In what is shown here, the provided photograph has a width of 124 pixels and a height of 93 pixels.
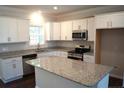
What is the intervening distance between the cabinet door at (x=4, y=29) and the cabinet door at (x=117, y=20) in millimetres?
3361

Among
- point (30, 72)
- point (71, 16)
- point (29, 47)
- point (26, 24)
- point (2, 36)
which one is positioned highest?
point (71, 16)

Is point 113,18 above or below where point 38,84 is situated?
above

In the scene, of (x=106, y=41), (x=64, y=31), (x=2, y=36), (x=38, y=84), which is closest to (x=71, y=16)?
(x=64, y=31)

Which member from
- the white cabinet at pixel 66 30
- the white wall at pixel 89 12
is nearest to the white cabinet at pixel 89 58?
the white cabinet at pixel 66 30

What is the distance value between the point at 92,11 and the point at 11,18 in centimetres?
293

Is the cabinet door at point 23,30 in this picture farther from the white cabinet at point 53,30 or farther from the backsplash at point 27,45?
the white cabinet at point 53,30

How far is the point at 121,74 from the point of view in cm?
381

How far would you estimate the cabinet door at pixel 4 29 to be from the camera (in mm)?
3642

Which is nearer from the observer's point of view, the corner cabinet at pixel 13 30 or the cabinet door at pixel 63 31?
the corner cabinet at pixel 13 30

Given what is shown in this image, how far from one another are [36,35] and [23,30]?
94 cm

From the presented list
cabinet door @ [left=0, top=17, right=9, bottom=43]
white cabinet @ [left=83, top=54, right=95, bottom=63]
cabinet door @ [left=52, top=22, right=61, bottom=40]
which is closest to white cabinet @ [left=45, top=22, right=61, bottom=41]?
cabinet door @ [left=52, top=22, right=61, bottom=40]

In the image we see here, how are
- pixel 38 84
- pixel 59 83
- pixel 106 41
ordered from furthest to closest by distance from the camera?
pixel 106 41
pixel 38 84
pixel 59 83

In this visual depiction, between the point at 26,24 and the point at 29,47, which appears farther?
the point at 29,47

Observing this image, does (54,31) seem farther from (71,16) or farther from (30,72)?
(30,72)
